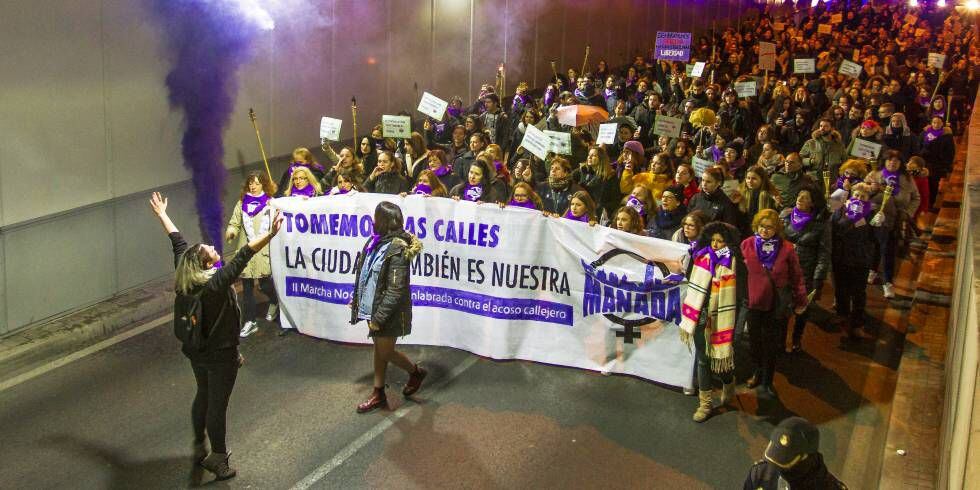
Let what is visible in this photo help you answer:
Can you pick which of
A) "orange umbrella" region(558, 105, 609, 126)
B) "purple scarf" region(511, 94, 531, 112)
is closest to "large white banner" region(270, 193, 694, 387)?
"orange umbrella" region(558, 105, 609, 126)

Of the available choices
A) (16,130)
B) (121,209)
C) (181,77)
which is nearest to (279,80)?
(181,77)

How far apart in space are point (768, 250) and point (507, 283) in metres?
2.28

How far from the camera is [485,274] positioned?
27.6ft

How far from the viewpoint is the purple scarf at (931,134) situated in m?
14.4

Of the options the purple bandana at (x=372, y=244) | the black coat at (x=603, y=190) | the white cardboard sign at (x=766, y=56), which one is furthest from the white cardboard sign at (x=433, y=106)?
the white cardboard sign at (x=766, y=56)

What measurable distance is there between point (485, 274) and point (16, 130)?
4.82 metres

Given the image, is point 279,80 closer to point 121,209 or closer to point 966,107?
point 121,209

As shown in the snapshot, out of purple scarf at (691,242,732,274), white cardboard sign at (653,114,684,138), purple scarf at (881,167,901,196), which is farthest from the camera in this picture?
white cardboard sign at (653,114,684,138)

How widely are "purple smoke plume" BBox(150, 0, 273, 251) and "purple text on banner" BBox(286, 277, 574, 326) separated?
365 centimetres

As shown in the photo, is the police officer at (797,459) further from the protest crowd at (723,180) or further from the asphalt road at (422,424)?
the protest crowd at (723,180)

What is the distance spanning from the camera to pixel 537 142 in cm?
1097

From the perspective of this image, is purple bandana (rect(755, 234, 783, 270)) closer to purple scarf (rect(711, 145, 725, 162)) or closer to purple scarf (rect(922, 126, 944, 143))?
purple scarf (rect(711, 145, 725, 162))

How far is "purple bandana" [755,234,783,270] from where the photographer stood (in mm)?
7617

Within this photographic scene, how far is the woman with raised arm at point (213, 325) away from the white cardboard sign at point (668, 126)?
7.76 metres
